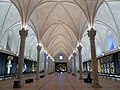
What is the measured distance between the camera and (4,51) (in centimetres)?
2058

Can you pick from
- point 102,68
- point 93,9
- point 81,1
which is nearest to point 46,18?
point 81,1

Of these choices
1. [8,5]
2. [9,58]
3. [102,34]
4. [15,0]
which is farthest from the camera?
[102,34]

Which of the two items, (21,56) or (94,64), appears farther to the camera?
(21,56)

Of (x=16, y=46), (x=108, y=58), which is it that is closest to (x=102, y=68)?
Answer: (x=108, y=58)

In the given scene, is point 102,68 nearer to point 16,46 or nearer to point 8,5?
point 16,46

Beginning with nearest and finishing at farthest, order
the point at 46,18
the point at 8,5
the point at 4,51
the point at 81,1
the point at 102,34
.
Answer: the point at 81,1 < the point at 8,5 < the point at 46,18 < the point at 4,51 < the point at 102,34

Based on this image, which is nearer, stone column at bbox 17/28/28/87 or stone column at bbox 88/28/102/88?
stone column at bbox 88/28/102/88

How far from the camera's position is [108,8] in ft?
54.1

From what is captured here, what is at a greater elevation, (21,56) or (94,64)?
(21,56)

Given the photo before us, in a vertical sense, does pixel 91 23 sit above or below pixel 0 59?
above

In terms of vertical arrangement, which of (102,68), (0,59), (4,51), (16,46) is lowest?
(102,68)

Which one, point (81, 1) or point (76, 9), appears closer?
point (81, 1)

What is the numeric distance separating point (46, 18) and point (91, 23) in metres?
9.39

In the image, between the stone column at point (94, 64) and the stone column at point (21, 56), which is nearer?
the stone column at point (94, 64)
